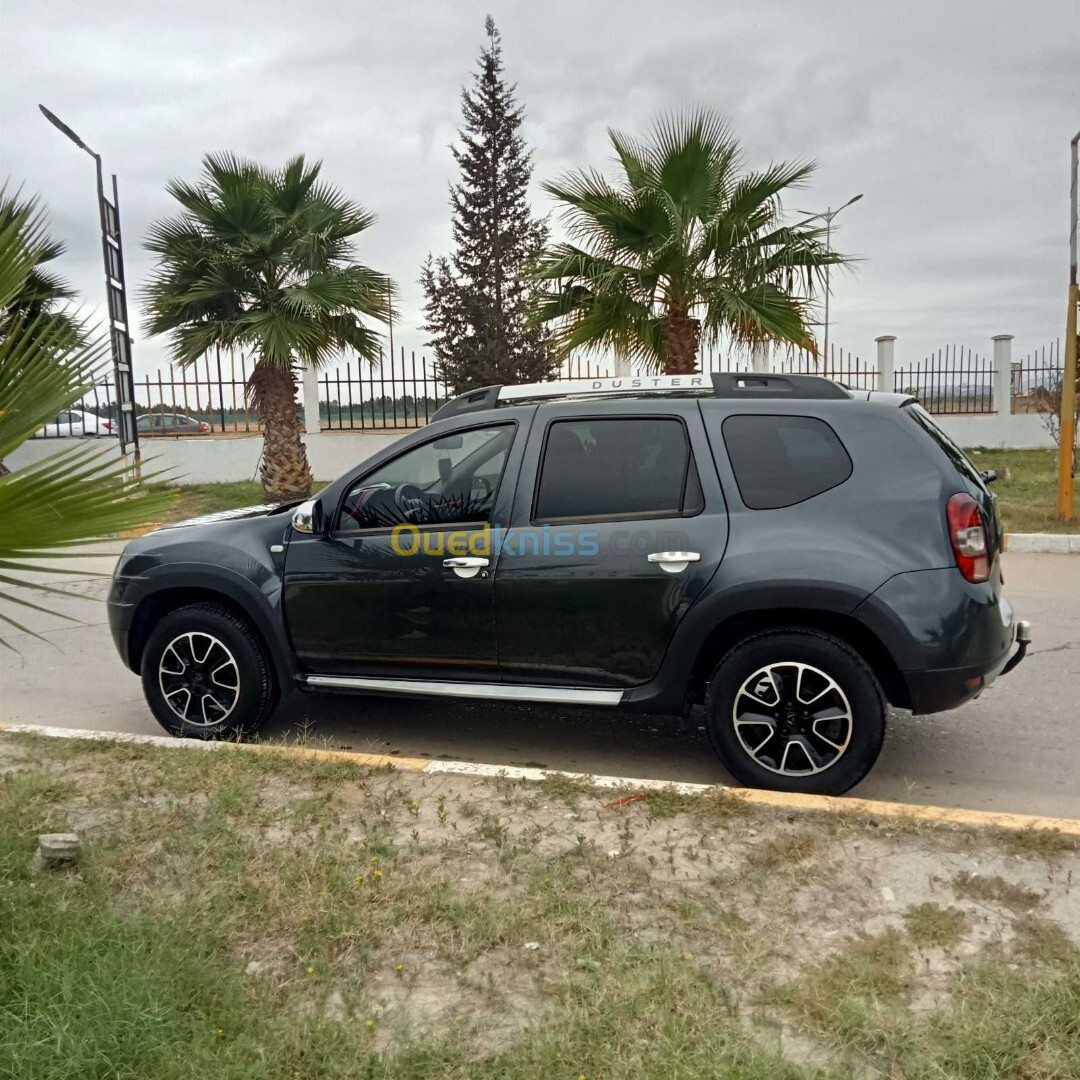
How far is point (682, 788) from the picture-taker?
12.8ft

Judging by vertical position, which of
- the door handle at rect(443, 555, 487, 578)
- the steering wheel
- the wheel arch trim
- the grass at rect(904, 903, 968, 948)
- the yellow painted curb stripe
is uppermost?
the steering wheel

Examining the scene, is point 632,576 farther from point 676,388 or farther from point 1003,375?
point 1003,375

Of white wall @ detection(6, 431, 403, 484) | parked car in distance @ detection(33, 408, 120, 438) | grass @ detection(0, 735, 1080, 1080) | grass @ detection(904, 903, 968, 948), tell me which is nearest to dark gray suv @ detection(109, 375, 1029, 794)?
grass @ detection(0, 735, 1080, 1080)

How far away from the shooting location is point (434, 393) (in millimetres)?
20922

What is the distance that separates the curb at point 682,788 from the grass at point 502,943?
0.31ft

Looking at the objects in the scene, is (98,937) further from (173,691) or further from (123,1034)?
(173,691)

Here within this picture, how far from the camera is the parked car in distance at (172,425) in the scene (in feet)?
67.1

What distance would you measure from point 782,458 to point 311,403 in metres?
18.3

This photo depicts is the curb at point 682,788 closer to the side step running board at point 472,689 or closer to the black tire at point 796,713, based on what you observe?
the black tire at point 796,713

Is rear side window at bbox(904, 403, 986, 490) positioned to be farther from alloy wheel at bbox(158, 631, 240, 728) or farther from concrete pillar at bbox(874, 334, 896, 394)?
concrete pillar at bbox(874, 334, 896, 394)

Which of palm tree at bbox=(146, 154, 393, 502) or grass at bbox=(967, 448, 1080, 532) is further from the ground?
palm tree at bbox=(146, 154, 393, 502)

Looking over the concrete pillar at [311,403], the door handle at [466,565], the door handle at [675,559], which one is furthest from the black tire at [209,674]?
the concrete pillar at [311,403]

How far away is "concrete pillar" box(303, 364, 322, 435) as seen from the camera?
21.3 metres

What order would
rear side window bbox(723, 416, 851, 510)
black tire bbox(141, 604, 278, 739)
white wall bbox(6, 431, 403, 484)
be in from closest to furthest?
rear side window bbox(723, 416, 851, 510)
black tire bbox(141, 604, 278, 739)
white wall bbox(6, 431, 403, 484)
